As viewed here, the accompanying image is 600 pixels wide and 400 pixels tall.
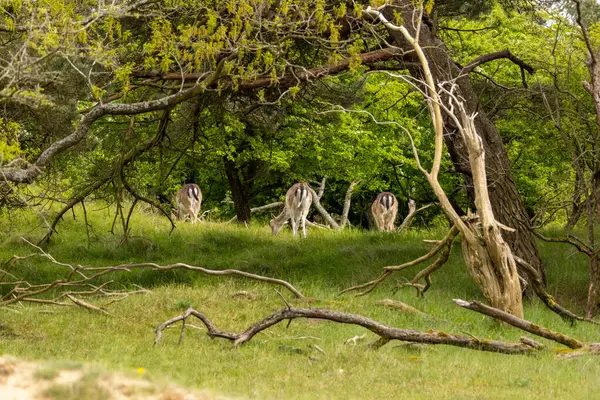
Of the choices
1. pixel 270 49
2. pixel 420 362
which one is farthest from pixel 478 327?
pixel 270 49

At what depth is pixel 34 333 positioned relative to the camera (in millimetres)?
12906

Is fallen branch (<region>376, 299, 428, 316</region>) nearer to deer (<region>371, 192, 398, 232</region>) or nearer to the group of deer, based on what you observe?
the group of deer

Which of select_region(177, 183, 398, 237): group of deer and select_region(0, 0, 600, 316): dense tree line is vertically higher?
select_region(0, 0, 600, 316): dense tree line

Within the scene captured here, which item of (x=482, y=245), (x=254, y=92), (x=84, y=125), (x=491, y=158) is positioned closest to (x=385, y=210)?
(x=254, y=92)

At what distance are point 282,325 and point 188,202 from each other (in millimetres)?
20486

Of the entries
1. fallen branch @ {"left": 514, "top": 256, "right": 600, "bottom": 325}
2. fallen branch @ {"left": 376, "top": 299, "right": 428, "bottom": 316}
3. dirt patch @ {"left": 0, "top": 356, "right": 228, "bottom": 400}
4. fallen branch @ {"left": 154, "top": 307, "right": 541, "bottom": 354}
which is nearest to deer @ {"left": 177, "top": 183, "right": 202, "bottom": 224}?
fallen branch @ {"left": 376, "top": 299, "right": 428, "bottom": 316}

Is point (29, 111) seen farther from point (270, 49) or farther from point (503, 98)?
point (503, 98)

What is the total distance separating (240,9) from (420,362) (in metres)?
6.11

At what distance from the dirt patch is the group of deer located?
21.7 m

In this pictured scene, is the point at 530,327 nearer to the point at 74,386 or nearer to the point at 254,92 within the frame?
the point at 74,386

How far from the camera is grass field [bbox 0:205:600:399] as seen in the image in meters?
9.58

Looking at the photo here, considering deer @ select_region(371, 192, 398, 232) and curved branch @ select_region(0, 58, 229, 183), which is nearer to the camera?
curved branch @ select_region(0, 58, 229, 183)

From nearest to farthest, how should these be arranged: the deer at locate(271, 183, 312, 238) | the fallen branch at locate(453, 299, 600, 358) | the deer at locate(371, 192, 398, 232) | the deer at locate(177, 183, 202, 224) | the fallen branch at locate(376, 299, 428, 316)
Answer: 1. the fallen branch at locate(453, 299, 600, 358)
2. the fallen branch at locate(376, 299, 428, 316)
3. the deer at locate(271, 183, 312, 238)
4. the deer at locate(177, 183, 202, 224)
5. the deer at locate(371, 192, 398, 232)

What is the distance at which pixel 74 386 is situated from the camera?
6324mm
